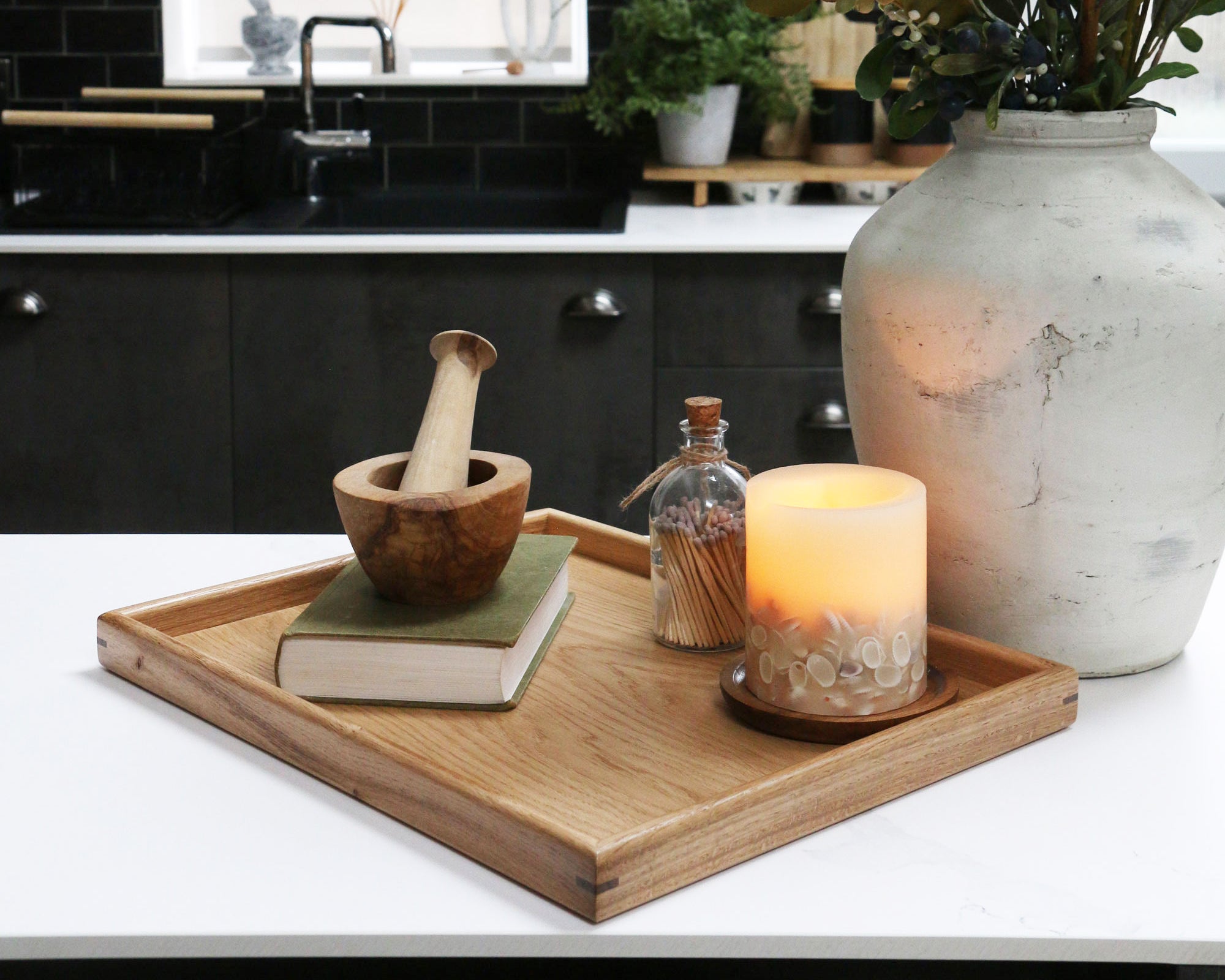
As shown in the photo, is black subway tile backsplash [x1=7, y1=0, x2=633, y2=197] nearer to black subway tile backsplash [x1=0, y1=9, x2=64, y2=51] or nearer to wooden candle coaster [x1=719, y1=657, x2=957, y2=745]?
black subway tile backsplash [x1=0, y1=9, x2=64, y2=51]

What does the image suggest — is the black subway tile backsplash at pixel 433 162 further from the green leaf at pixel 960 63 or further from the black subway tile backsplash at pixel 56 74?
the green leaf at pixel 960 63

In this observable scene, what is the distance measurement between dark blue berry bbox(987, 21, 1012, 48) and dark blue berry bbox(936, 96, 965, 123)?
0.17ft

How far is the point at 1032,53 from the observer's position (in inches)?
33.8

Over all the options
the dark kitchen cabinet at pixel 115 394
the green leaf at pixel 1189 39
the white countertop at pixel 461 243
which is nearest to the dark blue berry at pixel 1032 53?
the green leaf at pixel 1189 39

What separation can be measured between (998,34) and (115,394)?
6.84 ft

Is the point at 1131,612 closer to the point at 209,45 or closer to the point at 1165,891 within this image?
the point at 1165,891

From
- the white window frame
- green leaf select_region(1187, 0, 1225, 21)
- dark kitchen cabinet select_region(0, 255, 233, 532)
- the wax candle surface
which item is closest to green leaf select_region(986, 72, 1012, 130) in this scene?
green leaf select_region(1187, 0, 1225, 21)

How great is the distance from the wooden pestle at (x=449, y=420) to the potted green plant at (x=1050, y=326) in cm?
25

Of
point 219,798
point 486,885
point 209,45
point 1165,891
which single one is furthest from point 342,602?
point 209,45

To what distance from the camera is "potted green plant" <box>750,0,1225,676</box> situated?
2.83 ft

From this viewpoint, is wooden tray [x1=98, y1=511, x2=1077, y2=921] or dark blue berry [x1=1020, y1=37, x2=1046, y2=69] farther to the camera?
dark blue berry [x1=1020, y1=37, x2=1046, y2=69]

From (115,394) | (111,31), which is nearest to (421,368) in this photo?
(115,394)

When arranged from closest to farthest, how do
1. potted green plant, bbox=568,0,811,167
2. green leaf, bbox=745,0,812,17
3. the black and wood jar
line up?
green leaf, bbox=745,0,812,17 → potted green plant, bbox=568,0,811,167 → the black and wood jar

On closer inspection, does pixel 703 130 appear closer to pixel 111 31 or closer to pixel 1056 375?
pixel 111 31
